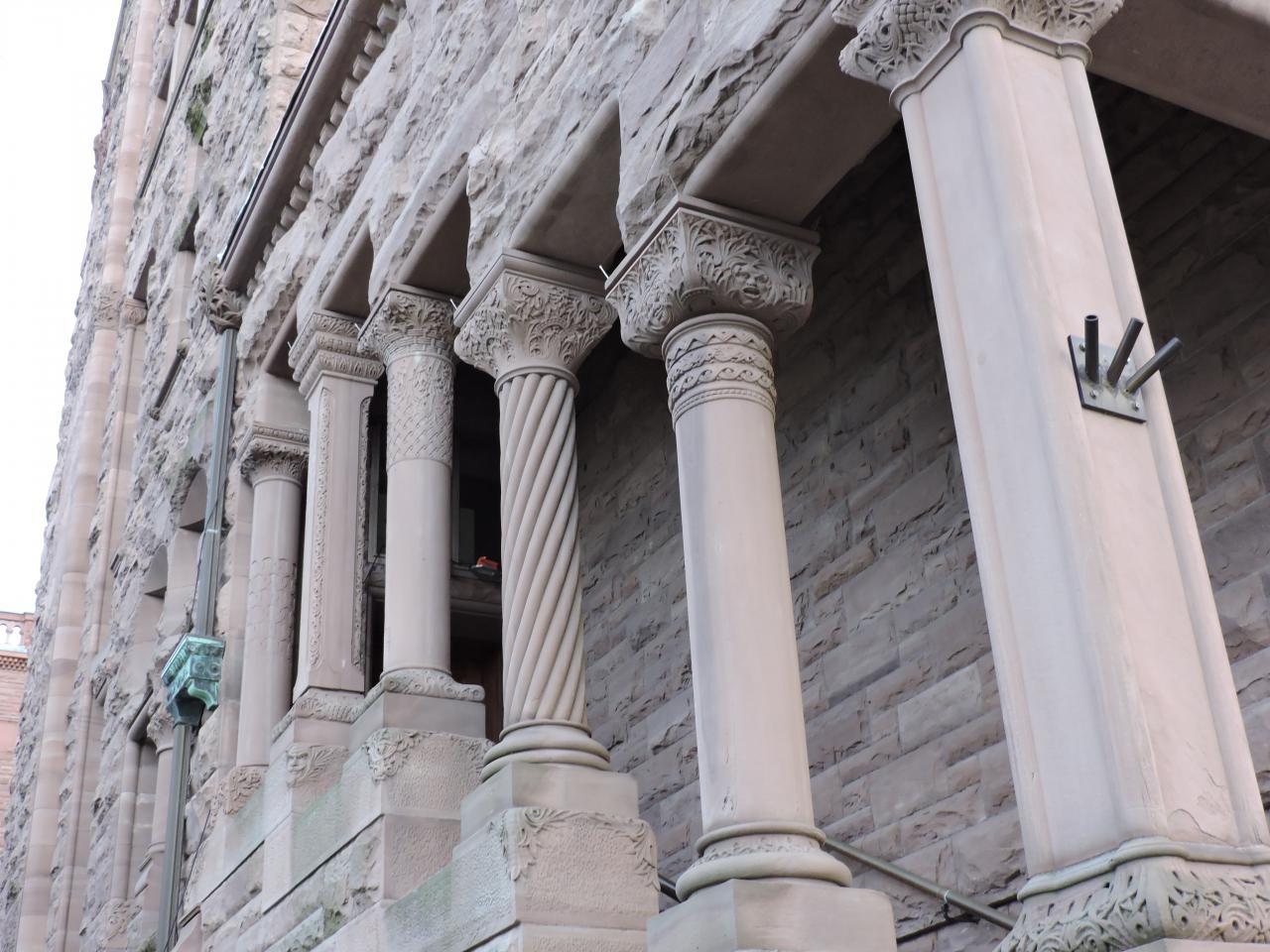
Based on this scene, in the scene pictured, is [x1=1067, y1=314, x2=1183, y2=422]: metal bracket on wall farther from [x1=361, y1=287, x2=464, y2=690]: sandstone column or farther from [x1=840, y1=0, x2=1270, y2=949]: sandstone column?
[x1=361, y1=287, x2=464, y2=690]: sandstone column

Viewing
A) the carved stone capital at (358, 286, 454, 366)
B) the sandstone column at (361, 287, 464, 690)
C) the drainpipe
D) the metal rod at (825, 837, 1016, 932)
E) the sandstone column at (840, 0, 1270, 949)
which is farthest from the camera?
the drainpipe

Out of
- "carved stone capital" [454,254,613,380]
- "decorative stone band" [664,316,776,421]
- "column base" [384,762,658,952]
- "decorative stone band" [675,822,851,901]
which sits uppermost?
"carved stone capital" [454,254,613,380]

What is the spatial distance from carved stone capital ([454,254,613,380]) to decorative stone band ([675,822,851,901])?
8.93ft

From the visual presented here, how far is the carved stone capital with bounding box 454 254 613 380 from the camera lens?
6516mm

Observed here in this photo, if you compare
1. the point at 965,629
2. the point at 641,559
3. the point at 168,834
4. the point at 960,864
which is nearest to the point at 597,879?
the point at 960,864

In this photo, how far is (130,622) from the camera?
13.3m

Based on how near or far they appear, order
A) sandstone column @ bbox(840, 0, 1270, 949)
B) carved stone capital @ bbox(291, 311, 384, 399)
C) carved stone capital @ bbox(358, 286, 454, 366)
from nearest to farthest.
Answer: sandstone column @ bbox(840, 0, 1270, 949) → carved stone capital @ bbox(358, 286, 454, 366) → carved stone capital @ bbox(291, 311, 384, 399)

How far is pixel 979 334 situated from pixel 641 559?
222 inches

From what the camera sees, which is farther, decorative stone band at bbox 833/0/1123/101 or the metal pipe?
the metal pipe

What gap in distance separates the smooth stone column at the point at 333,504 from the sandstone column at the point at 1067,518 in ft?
15.7

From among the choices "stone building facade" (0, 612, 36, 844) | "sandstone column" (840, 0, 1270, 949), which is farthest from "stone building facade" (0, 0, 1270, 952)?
"stone building facade" (0, 612, 36, 844)

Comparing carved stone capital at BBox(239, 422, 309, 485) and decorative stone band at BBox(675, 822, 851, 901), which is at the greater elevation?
carved stone capital at BBox(239, 422, 309, 485)

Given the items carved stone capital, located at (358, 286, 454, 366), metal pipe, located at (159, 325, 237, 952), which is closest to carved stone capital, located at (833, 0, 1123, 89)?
carved stone capital, located at (358, 286, 454, 366)

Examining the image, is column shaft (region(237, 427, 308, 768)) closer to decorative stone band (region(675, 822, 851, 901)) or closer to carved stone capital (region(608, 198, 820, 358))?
carved stone capital (region(608, 198, 820, 358))
